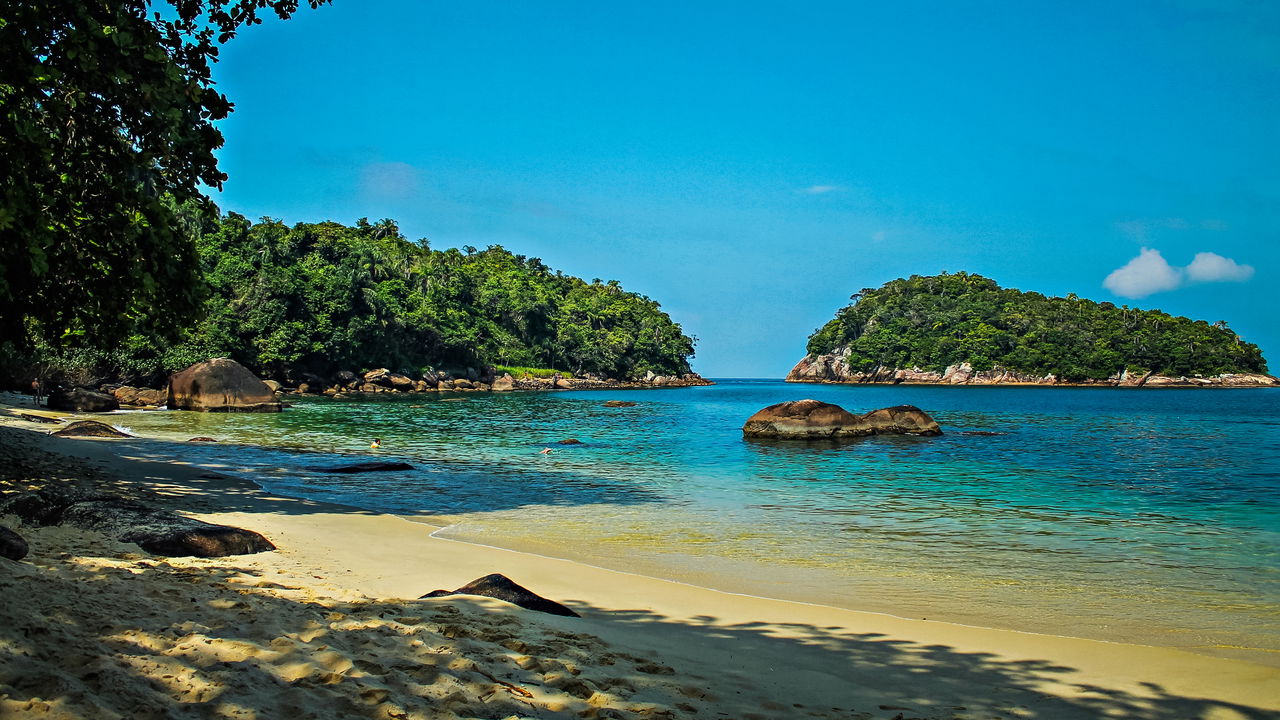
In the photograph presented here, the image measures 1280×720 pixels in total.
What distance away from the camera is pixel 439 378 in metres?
86.7

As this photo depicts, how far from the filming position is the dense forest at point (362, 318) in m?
51.4

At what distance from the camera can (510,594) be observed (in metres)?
6.79

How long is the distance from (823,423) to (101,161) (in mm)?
27894

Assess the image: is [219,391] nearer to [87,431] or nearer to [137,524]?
[87,431]

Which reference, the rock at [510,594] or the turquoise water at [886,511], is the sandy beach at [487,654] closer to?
the rock at [510,594]

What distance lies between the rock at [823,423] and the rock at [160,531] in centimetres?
2581

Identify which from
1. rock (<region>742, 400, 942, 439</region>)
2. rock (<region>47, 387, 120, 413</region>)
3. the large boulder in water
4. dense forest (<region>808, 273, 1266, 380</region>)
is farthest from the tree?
dense forest (<region>808, 273, 1266, 380</region>)

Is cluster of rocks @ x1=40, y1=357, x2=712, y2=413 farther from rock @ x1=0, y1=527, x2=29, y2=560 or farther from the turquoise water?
rock @ x1=0, y1=527, x2=29, y2=560

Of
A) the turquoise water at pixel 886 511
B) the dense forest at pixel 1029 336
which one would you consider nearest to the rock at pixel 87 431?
the turquoise water at pixel 886 511

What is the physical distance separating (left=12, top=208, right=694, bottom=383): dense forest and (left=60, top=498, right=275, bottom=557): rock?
144 inches

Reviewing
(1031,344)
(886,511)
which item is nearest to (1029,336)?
(1031,344)

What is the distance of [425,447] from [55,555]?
20017mm

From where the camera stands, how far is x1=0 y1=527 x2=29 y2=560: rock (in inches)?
221

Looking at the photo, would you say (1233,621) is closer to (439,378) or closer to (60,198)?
(60,198)
